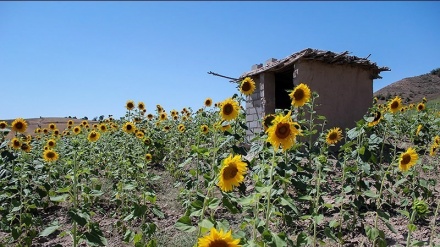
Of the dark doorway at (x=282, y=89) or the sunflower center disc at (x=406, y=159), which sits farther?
the dark doorway at (x=282, y=89)

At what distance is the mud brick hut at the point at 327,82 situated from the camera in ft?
25.7

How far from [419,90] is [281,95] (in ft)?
→ 53.2

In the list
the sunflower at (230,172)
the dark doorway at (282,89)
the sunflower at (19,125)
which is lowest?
the sunflower at (230,172)

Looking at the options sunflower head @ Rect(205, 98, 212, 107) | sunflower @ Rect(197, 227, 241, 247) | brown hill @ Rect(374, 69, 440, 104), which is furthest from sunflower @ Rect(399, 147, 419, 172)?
brown hill @ Rect(374, 69, 440, 104)

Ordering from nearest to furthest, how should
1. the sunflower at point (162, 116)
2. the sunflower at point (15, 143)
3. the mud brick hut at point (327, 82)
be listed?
1. the sunflower at point (15, 143)
2. the mud brick hut at point (327, 82)
3. the sunflower at point (162, 116)

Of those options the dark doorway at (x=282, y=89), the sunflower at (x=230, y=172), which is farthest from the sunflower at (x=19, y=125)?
the dark doorway at (x=282, y=89)

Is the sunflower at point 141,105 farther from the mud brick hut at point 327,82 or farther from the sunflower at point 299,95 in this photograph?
the sunflower at point 299,95

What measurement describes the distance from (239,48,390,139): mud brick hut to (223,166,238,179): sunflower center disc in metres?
5.88

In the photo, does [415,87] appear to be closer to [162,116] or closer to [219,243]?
[162,116]

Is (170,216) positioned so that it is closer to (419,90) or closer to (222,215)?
(222,215)

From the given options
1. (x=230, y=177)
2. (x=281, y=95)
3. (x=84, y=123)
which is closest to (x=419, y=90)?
(x=281, y=95)

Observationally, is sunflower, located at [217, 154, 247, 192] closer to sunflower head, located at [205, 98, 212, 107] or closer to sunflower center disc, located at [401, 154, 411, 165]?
sunflower center disc, located at [401, 154, 411, 165]

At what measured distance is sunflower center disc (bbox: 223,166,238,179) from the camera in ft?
6.98

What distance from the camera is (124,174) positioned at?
5438mm
